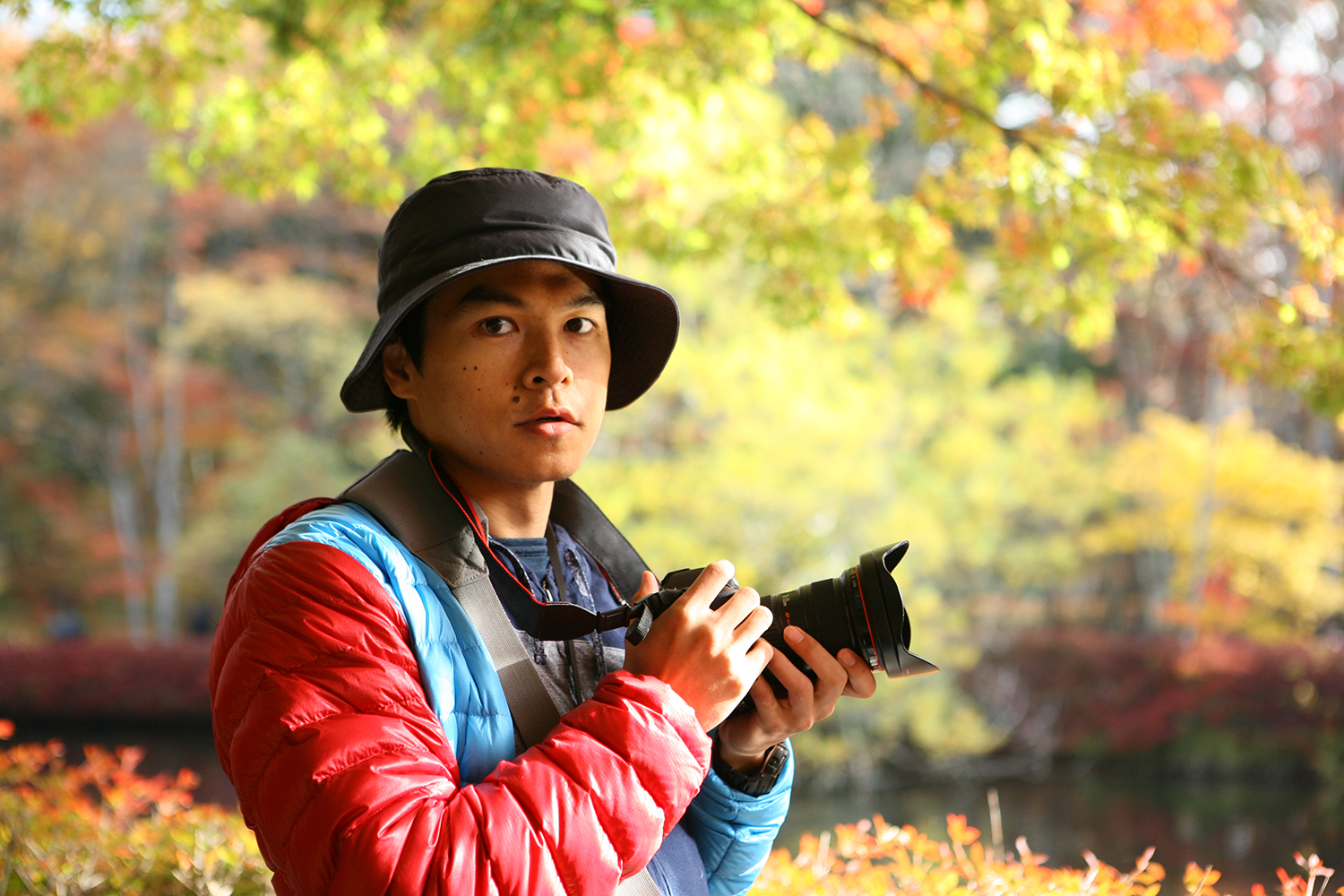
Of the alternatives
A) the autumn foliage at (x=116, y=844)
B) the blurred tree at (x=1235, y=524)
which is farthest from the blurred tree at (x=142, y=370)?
the autumn foliage at (x=116, y=844)

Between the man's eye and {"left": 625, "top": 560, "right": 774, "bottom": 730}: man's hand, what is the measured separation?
1.12 feet

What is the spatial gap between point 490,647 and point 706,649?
0.22 m

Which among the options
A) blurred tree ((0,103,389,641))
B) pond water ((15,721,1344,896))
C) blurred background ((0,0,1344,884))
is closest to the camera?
blurred background ((0,0,1344,884))

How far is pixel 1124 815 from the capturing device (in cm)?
713

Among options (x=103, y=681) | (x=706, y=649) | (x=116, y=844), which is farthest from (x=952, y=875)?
(x=103, y=681)

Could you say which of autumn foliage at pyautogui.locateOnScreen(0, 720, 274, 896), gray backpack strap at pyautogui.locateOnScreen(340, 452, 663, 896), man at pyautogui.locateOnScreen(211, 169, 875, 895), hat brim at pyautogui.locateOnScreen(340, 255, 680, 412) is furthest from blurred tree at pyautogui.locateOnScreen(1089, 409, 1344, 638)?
gray backpack strap at pyautogui.locateOnScreen(340, 452, 663, 896)

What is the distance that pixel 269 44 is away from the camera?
3.38 m

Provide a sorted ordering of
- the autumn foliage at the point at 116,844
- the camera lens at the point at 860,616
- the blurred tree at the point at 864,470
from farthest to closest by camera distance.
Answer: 1. the blurred tree at the point at 864,470
2. the autumn foliage at the point at 116,844
3. the camera lens at the point at 860,616

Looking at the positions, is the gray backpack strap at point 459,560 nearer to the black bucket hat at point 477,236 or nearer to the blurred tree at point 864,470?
the black bucket hat at point 477,236

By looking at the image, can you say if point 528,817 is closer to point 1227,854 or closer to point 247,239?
point 1227,854

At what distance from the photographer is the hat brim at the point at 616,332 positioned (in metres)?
1.13

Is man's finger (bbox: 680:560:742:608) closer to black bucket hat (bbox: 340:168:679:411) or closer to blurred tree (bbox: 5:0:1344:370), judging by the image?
black bucket hat (bbox: 340:168:679:411)

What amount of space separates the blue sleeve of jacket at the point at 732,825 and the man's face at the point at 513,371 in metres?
0.43

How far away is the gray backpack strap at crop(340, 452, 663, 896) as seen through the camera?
109 cm
